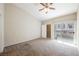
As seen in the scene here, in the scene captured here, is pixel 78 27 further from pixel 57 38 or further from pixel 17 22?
pixel 17 22

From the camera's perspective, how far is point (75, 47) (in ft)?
5.85

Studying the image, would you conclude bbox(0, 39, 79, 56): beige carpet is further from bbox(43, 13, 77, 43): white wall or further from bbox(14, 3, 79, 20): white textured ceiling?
bbox(14, 3, 79, 20): white textured ceiling

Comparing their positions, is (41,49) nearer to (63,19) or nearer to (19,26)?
(19,26)

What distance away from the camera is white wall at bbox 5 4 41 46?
71.6 inches

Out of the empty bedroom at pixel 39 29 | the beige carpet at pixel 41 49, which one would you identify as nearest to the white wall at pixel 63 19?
the empty bedroom at pixel 39 29

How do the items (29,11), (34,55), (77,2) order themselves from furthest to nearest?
(29,11) < (34,55) < (77,2)

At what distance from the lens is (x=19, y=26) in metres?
1.90

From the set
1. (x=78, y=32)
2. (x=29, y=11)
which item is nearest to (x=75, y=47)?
(x=78, y=32)

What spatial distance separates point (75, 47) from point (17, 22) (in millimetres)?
1331

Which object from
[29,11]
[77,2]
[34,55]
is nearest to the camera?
[77,2]

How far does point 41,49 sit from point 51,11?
2.76 feet

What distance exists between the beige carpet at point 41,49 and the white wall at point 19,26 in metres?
0.13

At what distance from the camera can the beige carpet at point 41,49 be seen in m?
1.80

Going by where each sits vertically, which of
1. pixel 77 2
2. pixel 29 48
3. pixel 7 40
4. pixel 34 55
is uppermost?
pixel 77 2
